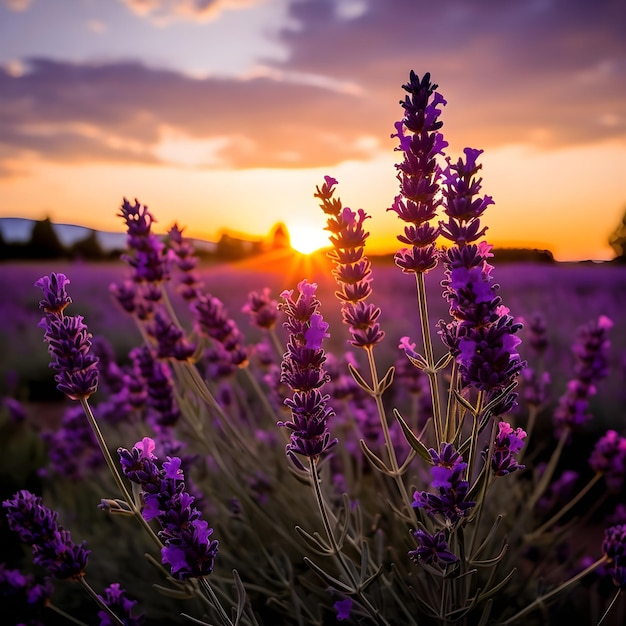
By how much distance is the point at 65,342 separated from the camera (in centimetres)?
149

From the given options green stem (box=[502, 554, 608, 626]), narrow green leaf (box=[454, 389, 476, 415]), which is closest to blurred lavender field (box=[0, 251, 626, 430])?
green stem (box=[502, 554, 608, 626])

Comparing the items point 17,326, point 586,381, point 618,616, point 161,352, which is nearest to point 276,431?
point 161,352

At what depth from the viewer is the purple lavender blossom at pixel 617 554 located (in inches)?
64.5

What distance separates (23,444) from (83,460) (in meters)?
0.77

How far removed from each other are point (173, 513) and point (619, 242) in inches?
1315

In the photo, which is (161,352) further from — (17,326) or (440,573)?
(17,326)

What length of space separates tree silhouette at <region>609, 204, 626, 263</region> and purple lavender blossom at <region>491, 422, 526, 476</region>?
31554mm

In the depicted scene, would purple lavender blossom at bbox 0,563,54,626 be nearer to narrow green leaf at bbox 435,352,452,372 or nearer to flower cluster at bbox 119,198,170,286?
flower cluster at bbox 119,198,170,286

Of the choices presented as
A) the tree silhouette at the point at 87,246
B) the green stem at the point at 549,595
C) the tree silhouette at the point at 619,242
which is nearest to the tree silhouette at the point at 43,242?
the tree silhouette at the point at 87,246

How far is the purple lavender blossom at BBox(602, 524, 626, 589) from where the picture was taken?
64.5 inches

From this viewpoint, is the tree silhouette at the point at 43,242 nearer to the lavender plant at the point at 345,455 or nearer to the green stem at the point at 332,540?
the lavender plant at the point at 345,455

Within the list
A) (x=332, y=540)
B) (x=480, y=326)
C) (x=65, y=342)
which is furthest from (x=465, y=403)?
(x=65, y=342)

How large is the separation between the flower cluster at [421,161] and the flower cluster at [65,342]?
83 centimetres

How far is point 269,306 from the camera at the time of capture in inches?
105
